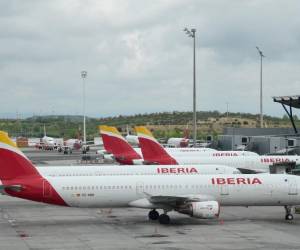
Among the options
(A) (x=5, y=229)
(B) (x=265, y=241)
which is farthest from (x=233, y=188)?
(A) (x=5, y=229)

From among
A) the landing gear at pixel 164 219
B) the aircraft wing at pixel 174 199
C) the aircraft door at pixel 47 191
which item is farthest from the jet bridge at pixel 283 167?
the aircraft door at pixel 47 191

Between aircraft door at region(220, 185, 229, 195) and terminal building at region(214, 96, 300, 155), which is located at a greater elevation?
terminal building at region(214, 96, 300, 155)

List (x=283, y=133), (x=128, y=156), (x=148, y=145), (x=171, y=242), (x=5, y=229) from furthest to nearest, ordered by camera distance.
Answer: (x=283, y=133)
(x=128, y=156)
(x=148, y=145)
(x=5, y=229)
(x=171, y=242)

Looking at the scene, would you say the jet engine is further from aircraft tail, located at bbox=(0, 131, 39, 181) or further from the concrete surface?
aircraft tail, located at bbox=(0, 131, 39, 181)

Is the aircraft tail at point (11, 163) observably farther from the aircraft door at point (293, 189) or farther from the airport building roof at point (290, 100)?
the airport building roof at point (290, 100)

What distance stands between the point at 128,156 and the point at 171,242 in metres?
38.8

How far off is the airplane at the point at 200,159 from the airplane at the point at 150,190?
75.1ft

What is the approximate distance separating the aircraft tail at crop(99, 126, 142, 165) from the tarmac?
24207mm

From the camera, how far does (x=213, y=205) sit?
39.8 m

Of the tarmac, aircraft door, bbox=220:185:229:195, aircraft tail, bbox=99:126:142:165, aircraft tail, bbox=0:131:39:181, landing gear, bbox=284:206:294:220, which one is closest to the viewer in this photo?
the tarmac

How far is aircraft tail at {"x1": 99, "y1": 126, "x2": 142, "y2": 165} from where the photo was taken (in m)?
73.0

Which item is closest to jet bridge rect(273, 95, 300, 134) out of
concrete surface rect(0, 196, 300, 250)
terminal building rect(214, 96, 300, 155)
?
terminal building rect(214, 96, 300, 155)

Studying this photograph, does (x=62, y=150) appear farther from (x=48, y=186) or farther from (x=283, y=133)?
(x=48, y=186)

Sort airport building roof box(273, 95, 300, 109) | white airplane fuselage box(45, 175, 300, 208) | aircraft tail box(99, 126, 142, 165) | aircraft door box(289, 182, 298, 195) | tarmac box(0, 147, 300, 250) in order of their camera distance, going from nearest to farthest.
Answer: tarmac box(0, 147, 300, 250) → white airplane fuselage box(45, 175, 300, 208) → aircraft door box(289, 182, 298, 195) → aircraft tail box(99, 126, 142, 165) → airport building roof box(273, 95, 300, 109)
